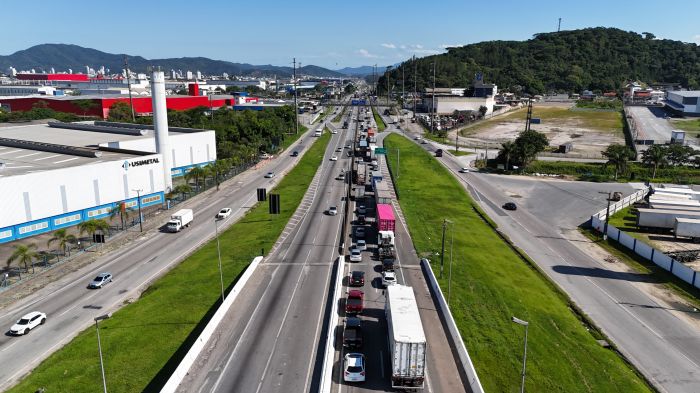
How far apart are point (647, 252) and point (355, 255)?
143ft

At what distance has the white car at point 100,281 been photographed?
54.2 metres

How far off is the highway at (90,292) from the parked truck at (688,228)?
72.9 metres

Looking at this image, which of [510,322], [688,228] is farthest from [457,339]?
[688,228]

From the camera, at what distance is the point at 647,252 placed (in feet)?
221

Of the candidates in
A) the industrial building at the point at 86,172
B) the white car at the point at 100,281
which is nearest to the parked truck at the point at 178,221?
the industrial building at the point at 86,172

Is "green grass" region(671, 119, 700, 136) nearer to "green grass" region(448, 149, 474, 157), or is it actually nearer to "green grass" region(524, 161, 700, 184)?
"green grass" region(524, 161, 700, 184)

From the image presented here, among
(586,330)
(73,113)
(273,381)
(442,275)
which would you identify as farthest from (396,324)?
(73,113)

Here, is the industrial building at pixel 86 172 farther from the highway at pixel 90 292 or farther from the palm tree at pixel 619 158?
the palm tree at pixel 619 158

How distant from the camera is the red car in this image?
44219 millimetres

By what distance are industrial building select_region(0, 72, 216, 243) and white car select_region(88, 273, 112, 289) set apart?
78.7ft

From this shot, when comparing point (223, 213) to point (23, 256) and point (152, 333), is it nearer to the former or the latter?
point (23, 256)

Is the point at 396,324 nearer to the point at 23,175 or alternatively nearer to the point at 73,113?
the point at 23,175

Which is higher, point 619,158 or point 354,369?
point 619,158

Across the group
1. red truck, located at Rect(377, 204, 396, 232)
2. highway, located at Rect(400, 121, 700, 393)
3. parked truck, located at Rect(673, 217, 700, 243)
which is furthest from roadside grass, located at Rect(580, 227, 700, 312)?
red truck, located at Rect(377, 204, 396, 232)
